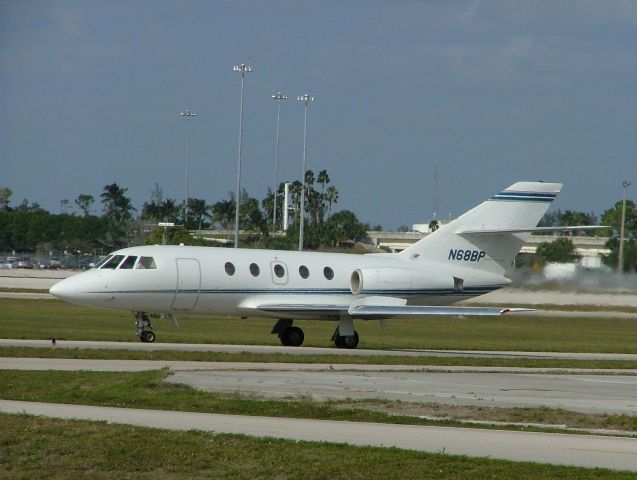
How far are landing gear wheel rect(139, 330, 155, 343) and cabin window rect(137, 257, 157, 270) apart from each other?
73.9 inches

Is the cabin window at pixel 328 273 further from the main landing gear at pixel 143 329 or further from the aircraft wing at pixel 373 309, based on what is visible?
the main landing gear at pixel 143 329

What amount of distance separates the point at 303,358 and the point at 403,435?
13459 mm

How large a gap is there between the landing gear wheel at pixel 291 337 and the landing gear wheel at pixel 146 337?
→ 4334 millimetres

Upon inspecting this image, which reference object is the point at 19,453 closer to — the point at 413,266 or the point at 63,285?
the point at 63,285

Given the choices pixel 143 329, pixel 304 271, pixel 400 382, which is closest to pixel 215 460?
pixel 400 382

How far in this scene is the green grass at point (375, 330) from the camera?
38844 mm

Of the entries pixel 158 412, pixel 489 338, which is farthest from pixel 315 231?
pixel 158 412

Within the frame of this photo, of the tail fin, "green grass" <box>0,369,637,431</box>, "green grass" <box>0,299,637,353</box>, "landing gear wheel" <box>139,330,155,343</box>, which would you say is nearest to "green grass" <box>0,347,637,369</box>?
"landing gear wheel" <box>139,330,155,343</box>

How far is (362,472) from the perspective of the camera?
1323 centimetres

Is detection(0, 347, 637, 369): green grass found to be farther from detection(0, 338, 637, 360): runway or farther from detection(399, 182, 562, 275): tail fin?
detection(399, 182, 562, 275): tail fin

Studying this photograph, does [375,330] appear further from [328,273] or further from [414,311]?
[414,311]

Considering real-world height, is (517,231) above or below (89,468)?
above

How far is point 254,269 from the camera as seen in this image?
3512 cm

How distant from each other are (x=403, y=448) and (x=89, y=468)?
373 centimetres
